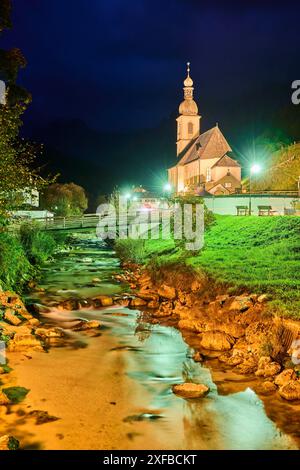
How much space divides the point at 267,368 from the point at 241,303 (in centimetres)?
358

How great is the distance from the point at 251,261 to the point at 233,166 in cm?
5334

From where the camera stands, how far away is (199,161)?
79062mm

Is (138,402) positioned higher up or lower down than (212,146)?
lower down

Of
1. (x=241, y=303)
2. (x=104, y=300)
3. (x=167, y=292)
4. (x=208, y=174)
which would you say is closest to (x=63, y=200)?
(x=208, y=174)

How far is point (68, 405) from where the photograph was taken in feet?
32.8

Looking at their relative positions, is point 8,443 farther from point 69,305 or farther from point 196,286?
point 196,286

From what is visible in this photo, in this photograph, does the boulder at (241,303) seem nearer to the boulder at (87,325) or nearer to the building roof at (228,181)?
the boulder at (87,325)

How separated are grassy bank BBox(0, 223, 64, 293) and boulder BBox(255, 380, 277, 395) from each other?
11909mm

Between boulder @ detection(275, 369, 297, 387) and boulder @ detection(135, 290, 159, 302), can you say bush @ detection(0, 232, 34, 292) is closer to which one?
boulder @ detection(135, 290, 159, 302)

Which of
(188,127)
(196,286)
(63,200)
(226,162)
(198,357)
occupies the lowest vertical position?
(198,357)

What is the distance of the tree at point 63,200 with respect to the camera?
68.0 metres

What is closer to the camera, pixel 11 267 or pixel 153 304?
pixel 153 304
